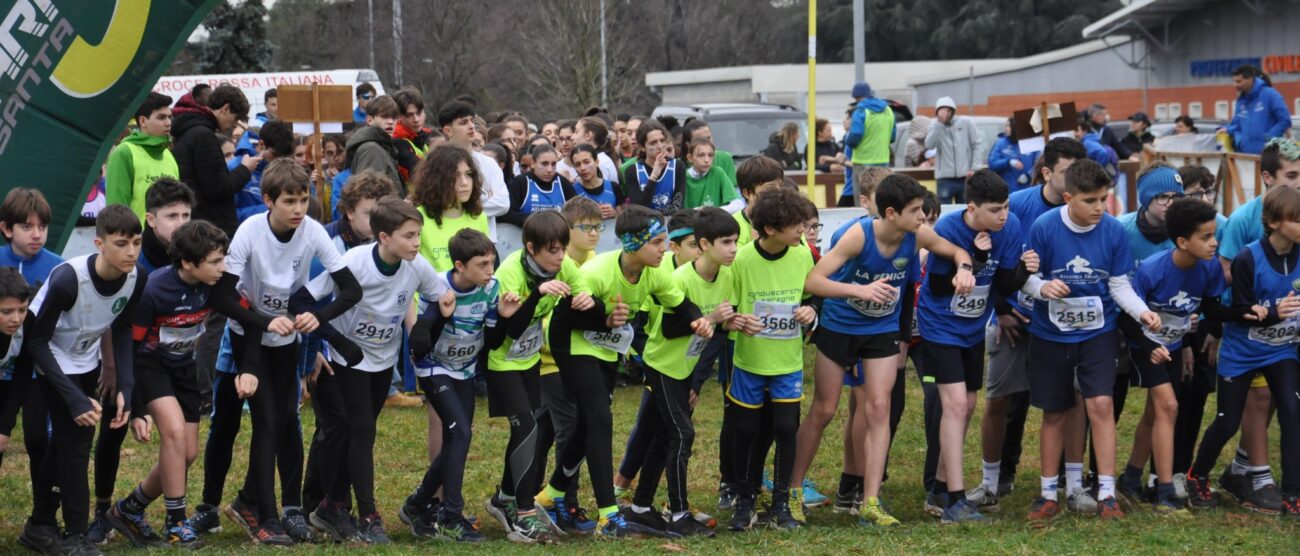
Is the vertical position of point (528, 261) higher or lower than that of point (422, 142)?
lower

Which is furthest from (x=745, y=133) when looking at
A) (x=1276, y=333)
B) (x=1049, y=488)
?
(x=1049, y=488)

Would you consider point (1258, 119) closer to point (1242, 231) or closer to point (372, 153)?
point (1242, 231)

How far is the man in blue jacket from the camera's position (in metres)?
17.6

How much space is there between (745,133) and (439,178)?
48.6 feet

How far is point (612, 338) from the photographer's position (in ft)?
23.2

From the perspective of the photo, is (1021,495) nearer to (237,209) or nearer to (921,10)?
(237,209)

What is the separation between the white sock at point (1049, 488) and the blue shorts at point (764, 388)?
1.48 metres

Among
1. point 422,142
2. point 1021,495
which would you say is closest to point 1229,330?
point 1021,495

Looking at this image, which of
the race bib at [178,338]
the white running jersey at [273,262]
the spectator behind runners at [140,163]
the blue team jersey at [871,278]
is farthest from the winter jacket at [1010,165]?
the race bib at [178,338]

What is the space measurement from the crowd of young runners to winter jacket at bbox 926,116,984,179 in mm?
8636

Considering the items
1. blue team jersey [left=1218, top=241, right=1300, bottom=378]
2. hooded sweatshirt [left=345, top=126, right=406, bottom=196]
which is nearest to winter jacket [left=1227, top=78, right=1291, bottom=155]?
blue team jersey [left=1218, top=241, right=1300, bottom=378]

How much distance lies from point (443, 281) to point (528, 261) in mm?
414

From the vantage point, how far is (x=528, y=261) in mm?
6809

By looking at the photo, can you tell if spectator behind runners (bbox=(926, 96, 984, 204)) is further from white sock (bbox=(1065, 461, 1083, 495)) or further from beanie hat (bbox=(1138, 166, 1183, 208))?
white sock (bbox=(1065, 461, 1083, 495))
